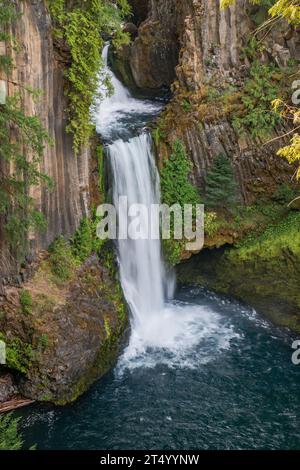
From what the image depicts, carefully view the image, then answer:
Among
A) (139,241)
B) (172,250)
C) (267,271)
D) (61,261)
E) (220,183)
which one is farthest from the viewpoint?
(220,183)

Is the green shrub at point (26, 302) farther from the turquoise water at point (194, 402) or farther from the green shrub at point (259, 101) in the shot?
the green shrub at point (259, 101)

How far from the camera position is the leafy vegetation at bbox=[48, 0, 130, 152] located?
1105 centimetres

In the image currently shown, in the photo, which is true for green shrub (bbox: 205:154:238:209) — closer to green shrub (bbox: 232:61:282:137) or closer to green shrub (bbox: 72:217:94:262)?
green shrub (bbox: 232:61:282:137)

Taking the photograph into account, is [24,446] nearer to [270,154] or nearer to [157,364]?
[157,364]

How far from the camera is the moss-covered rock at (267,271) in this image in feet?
48.8

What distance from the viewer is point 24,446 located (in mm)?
9445

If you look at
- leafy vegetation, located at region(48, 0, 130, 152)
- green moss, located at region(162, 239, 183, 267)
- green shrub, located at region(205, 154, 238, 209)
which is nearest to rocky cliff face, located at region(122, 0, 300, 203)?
green shrub, located at region(205, 154, 238, 209)

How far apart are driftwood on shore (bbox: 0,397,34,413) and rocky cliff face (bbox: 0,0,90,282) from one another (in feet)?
9.88

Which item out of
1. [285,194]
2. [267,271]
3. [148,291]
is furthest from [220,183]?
[148,291]

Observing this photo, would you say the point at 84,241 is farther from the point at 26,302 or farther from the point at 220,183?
the point at 220,183

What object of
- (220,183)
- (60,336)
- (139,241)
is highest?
(220,183)

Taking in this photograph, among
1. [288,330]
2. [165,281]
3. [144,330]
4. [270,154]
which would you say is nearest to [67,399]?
[144,330]

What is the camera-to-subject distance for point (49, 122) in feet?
38.2

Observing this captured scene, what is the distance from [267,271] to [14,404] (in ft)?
30.5
